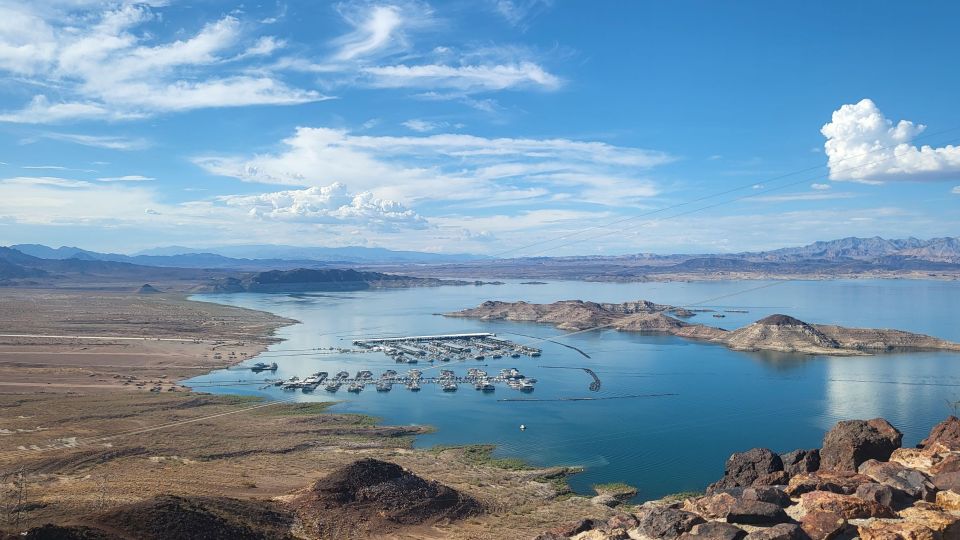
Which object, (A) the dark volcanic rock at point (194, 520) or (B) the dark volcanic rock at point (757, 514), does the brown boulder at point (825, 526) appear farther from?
(A) the dark volcanic rock at point (194, 520)

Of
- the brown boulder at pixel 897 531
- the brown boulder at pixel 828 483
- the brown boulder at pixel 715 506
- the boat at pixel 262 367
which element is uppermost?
the brown boulder at pixel 897 531

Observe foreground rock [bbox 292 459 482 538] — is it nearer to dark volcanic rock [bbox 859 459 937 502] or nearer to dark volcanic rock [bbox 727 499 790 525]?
dark volcanic rock [bbox 727 499 790 525]

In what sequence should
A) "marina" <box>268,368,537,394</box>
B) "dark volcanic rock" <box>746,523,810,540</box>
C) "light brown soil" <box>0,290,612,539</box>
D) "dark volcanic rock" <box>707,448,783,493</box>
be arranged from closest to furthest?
1. "dark volcanic rock" <box>746,523,810,540</box>
2. "dark volcanic rock" <box>707,448,783,493</box>
3. "light brown soil" <box>0,290,612,539</box>
4. "marina" <box>268,368,537,394</box>

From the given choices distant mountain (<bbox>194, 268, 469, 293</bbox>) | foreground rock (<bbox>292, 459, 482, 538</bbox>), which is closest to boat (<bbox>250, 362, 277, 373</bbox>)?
foreground rock (<bbox>292, 459, 482, 538</bbox>)

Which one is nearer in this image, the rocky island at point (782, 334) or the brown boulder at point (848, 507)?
the brown boulder at point (848, 507)

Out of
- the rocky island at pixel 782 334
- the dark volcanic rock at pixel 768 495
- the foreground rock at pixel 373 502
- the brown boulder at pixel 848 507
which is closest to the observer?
the brown boulder at pixel 848 507

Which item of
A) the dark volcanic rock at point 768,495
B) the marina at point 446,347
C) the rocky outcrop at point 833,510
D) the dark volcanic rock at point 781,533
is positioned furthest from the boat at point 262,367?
the dark volcanic rock at point 781,533
